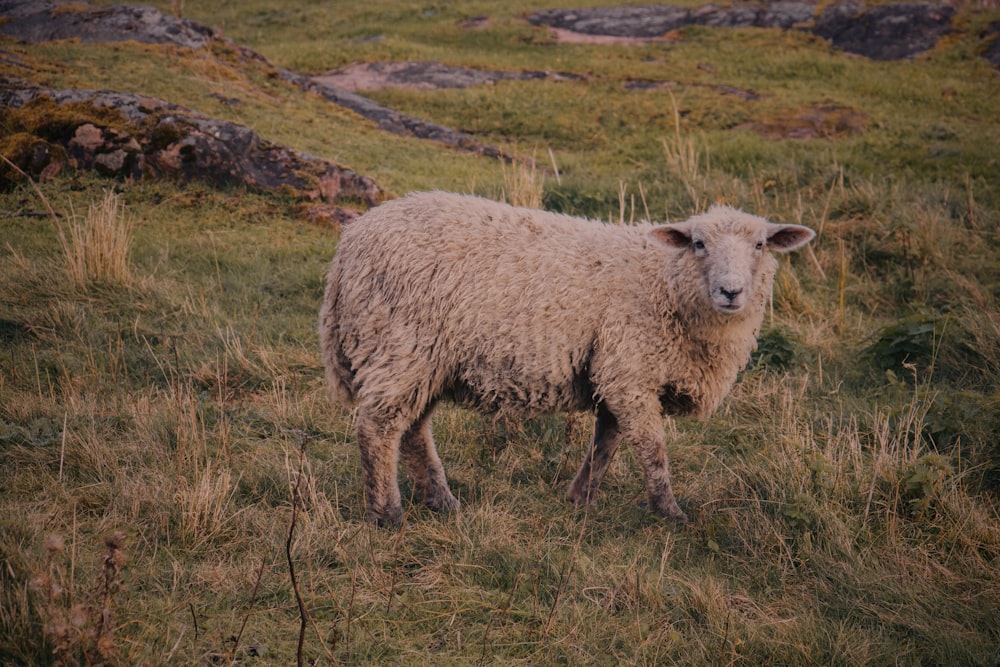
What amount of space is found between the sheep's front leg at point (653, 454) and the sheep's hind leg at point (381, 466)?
143 centimetres

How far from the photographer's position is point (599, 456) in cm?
505

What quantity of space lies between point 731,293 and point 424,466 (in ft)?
7.36

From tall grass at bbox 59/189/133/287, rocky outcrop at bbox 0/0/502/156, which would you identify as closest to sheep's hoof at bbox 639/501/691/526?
tall grass at bbox 59/189/133/287

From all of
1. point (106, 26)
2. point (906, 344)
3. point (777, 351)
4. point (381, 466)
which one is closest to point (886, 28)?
point (106, 26)

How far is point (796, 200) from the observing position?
34.5 feet

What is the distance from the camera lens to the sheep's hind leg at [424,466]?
4.91m

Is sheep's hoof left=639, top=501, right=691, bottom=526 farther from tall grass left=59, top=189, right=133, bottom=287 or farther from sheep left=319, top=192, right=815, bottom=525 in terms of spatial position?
tall grass left=59, top=189, right=133, bottom=287

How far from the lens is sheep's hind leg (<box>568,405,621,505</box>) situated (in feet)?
16.3

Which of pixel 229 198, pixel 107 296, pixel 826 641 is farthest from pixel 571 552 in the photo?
pixel 229 198

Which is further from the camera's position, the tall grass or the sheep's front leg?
the tall grass

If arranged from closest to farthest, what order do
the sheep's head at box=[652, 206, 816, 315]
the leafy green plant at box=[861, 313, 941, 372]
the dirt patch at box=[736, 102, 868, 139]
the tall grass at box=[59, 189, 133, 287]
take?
the sheep's head at box=[652, 206, 816, 315]
the leafy green plant at box=[861, 313, 941, 372]
the tall grass at box=[59, 189, 133, 287]
the dirt patch at box=[736, 102, 868, 139]

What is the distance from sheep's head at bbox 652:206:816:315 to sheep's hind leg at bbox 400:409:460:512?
6.43ft

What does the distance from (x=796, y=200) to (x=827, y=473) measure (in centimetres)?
689

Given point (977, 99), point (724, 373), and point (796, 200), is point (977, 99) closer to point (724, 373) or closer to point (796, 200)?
point (796, 200)
